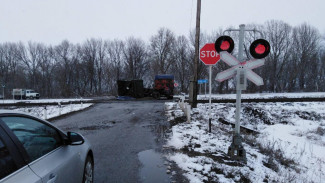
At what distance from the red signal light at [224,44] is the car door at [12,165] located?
15.3ft

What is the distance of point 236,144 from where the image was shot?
5586mm

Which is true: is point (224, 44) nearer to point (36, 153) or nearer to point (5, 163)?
point (36, 153)

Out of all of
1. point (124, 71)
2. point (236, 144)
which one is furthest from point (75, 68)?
point (236, 144)

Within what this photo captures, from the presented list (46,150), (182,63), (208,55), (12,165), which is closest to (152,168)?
(46,150)

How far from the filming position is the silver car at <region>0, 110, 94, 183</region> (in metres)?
1.92

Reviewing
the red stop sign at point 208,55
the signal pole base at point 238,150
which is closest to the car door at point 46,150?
the signal pole base at point 238,150

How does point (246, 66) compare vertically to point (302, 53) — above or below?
below

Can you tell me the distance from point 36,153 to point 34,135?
0.88ft

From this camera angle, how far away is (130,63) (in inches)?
2680

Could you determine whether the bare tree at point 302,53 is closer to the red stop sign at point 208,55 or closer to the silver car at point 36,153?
the red stop sign at point 208,55

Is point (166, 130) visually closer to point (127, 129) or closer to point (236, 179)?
point (127, 129)

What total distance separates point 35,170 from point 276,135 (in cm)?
1239

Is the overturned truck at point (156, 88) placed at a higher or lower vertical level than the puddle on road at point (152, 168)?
higher

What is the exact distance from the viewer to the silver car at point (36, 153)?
1.92 m
